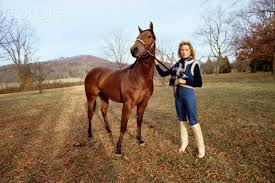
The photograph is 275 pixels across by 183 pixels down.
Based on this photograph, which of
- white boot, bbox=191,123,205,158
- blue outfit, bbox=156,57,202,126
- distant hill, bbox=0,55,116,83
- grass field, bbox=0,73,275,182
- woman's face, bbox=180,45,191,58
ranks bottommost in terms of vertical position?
grass field, bbox=0,73,275,182

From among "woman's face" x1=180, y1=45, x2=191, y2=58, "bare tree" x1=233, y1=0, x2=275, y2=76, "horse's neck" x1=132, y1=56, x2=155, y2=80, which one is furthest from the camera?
"bare tree" x1=233, y1=0, x2=275, y2=76

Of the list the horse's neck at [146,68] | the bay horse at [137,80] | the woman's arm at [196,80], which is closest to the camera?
the woman's arm at [196,80]

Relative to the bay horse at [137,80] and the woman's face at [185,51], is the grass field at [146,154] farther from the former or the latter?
the woman's face at [185,51]

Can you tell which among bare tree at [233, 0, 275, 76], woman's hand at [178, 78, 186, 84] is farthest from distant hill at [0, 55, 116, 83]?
woman's hand at [178, 78, 186, 84]

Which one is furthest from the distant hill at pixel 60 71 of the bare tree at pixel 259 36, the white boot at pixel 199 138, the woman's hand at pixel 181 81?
the white boot at pixel 199 138

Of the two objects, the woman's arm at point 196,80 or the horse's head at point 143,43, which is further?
the horse's head at point 143,43

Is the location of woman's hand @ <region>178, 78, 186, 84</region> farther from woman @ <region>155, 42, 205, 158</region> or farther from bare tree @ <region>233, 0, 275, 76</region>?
bare tree @ <region>233, 0, 275, 76</region>

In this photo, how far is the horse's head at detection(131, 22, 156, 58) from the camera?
3.63 m

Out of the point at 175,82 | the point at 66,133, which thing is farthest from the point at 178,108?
the point at 66,133

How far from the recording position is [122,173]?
3359mm

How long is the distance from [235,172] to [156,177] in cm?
126

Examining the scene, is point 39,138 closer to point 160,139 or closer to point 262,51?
point 160,139

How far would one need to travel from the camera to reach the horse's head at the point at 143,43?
3629 millimetres

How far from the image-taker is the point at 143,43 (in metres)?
3.69
